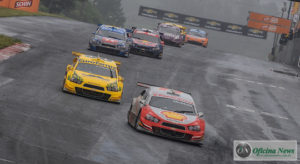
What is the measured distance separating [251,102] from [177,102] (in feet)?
33.5

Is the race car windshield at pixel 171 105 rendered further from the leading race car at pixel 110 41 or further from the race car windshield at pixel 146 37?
the race car windshield at pixel 146 37

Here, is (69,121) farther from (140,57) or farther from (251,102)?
(140,57)

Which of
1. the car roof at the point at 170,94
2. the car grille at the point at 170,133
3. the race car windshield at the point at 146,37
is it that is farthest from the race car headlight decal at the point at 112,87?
the race car windshield at the point at 146,37

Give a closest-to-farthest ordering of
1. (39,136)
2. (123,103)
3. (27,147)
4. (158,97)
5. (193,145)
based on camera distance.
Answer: (27,147)
(39,136)
(193,145)
(158,97)
(123,103)

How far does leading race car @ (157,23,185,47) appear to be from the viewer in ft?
141

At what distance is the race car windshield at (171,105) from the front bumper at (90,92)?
332cm

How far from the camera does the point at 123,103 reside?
20.0 metres

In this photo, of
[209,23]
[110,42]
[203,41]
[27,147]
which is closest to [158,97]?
[27,147]

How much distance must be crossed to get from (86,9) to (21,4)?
233ft

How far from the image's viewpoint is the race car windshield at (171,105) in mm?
15938

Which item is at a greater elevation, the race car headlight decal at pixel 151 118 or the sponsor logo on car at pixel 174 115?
the sponsor logo on car at pixel 174 115

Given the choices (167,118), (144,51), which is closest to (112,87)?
(167,118)

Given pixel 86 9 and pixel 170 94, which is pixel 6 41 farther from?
pixel 86 9

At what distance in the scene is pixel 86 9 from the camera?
122062mm
